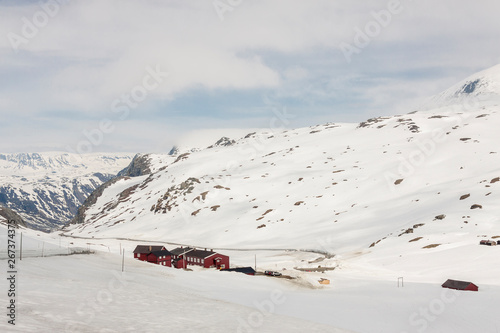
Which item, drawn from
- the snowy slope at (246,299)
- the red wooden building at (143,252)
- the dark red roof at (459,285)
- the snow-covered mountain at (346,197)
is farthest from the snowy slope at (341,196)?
the red wooden building at (143,252)

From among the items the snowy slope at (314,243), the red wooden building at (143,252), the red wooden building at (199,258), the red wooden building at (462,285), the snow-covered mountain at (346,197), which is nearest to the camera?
the snowy slope at (314,243)

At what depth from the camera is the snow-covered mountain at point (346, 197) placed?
249ft

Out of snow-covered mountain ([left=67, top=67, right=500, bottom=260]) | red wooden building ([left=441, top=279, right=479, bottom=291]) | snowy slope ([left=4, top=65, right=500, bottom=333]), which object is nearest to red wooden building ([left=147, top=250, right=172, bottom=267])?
snowy slope ([left=4, top=65, right=500, bottom=333])

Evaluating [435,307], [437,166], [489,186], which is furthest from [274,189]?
[435,307]

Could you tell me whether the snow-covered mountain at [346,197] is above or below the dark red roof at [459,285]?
above

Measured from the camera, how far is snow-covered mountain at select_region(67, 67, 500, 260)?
75.9 m

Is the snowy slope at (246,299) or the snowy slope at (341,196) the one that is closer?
the snowy slope at (246,299)

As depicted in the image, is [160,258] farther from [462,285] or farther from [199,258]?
[462,285]

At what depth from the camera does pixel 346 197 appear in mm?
113125

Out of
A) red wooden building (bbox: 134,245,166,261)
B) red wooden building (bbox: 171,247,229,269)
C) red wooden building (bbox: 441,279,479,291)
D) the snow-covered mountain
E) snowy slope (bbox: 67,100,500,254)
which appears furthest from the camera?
snowy slope (bbox: 67,100,500,254)

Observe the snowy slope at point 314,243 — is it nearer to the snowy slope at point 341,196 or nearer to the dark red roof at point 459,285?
→ the snowy slope at point 341,196

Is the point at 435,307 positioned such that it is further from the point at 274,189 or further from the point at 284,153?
the point at 284,153

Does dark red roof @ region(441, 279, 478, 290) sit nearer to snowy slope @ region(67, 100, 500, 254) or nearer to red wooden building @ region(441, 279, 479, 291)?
red wooden building @ region(441, 279, 479, 291)

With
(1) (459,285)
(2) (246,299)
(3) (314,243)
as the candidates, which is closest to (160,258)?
(3) (314,243)
